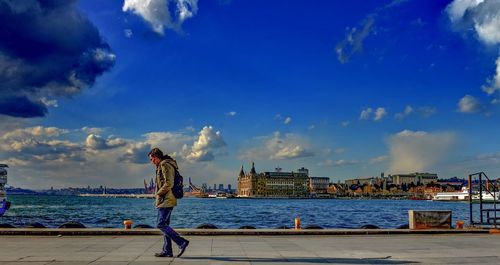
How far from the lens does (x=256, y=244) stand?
14.5 metres

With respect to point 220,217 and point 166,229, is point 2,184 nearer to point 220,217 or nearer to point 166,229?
point 220,217

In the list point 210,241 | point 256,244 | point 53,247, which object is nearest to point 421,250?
point 256,244

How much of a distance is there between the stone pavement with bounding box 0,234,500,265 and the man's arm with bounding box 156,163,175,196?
1581 mm

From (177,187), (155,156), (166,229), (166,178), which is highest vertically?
(155,156)

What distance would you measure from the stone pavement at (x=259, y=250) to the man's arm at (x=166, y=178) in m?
1.58

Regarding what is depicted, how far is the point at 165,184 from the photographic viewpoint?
11281 millimetres

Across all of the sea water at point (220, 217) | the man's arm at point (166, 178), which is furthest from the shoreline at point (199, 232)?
the sea water at point (220, 217)

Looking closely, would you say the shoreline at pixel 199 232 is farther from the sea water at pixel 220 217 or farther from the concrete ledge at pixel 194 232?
the sea water at pixel 220 217

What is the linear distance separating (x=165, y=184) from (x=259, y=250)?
3.42 meters

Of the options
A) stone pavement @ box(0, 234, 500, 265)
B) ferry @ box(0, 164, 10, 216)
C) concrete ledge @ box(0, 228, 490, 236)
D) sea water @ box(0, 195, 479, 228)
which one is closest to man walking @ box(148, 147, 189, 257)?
stone pavement @ box(0, 234, 500, 265)

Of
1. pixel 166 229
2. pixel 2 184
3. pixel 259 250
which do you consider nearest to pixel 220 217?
pixel 2 184

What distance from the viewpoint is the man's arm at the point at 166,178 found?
11289 mm

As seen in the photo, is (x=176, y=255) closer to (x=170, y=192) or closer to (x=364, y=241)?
(x=170, y=192)

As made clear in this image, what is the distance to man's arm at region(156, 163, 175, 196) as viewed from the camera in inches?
444
